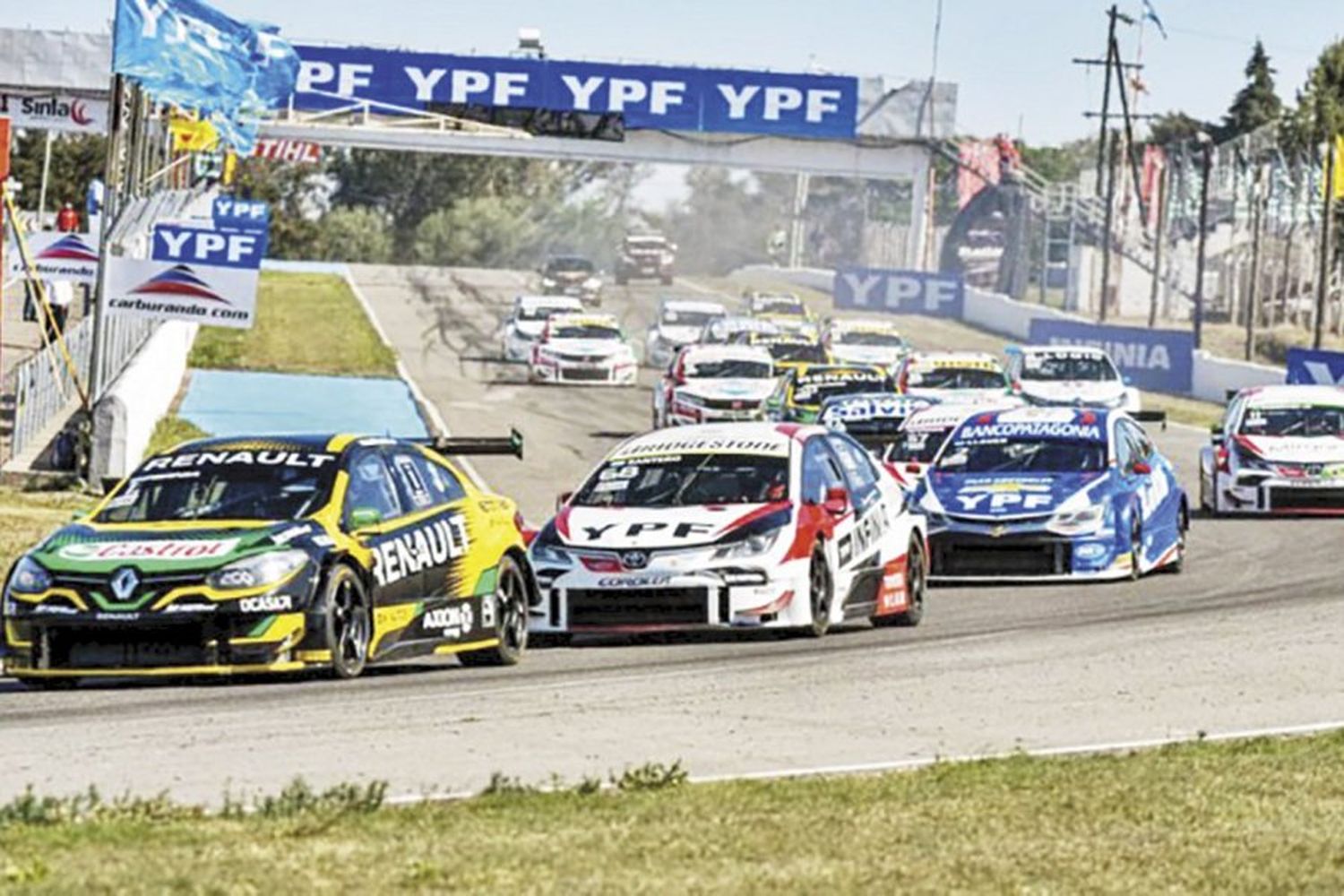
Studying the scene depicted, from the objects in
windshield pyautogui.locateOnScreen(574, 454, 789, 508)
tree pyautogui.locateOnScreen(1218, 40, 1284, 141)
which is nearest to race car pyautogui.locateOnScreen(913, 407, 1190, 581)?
windshield pyautogui.locateOnScreen(574, 454, 789, 508)

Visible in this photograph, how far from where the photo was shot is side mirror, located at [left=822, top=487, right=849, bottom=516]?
17953mm

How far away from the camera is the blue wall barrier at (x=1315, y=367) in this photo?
154ft

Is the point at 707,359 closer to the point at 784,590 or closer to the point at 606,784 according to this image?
the point at 784,590

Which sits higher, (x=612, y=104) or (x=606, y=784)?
(x=612, y=104)

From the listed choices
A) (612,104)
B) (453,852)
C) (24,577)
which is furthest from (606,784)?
(612,104)

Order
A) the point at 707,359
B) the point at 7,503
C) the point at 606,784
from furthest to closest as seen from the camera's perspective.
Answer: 1. the point at 707,359
2. the point at 7,503
3. the point at 606,784

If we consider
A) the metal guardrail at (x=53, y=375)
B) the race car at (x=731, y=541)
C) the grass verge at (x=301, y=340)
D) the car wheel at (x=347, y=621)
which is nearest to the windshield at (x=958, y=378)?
the metal guardrail at (x=53, y=375)

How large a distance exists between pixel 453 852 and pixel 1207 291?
286ft

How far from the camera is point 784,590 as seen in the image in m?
17.1

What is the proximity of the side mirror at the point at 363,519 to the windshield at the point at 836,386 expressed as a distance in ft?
74.2

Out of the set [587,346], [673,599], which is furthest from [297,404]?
[673,599]

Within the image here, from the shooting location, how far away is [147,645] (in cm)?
1389

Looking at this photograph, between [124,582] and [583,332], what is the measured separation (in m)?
42.2

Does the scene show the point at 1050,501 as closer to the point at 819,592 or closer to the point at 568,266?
the point at 819,592
